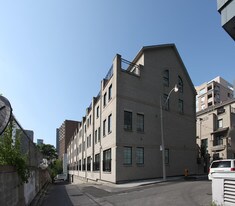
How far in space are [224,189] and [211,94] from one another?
97201mm

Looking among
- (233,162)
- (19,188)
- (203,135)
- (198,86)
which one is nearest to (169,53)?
(233,162)

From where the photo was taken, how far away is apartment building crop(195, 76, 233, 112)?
320ft

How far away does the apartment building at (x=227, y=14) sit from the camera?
5.33 metres

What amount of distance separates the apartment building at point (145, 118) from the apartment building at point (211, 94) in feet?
211

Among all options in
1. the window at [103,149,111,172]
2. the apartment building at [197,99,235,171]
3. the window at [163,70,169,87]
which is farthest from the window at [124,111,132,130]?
the apartment building at [197,99,235,171]

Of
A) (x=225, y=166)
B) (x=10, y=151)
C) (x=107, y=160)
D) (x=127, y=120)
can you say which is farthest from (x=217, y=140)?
(x=10, y=151)

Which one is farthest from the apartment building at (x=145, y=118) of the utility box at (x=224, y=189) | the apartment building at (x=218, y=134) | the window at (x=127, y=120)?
the utility box at (x=224, y=189)

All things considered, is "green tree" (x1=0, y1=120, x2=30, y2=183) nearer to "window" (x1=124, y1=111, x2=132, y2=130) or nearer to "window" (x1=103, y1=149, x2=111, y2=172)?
"window" (x1=124, y1=111, x2=132, y2=130)

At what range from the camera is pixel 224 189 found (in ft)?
22.0

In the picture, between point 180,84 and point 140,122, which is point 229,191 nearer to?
point 140,122

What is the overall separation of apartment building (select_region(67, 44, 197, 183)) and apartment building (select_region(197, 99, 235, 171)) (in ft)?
36.1

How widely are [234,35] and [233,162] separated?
531 inches

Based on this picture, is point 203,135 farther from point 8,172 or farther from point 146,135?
point 8,172

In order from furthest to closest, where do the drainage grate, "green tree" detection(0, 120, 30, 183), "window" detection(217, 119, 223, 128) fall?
"window" detection(217, 119, 223, 128), "green tree" detection(0, 120, 30, 183), the drainage grate
